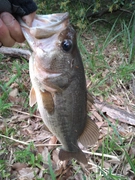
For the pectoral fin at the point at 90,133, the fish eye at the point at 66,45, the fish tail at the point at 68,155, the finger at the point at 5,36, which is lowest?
the fish tail at the point at 68,155

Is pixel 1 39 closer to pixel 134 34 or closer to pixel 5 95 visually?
pixel 5 95

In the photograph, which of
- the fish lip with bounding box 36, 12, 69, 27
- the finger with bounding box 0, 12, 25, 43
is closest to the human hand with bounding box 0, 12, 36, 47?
the finger with bounding box 0, 12, 25, 43

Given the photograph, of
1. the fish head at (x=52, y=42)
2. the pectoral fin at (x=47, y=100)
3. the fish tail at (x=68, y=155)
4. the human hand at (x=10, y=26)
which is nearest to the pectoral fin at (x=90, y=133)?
the fish tail at (x=68, y=155)

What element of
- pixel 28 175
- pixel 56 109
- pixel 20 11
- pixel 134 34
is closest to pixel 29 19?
pixel 20 11

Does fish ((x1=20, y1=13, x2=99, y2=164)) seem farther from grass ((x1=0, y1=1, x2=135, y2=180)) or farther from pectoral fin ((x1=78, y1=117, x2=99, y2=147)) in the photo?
grass ((x1=0, y1=1, x2=135, y2=180))

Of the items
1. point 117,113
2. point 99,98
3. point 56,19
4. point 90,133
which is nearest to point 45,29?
point 56,19

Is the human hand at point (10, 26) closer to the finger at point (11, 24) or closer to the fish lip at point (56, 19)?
the finger at point (11, 24)
